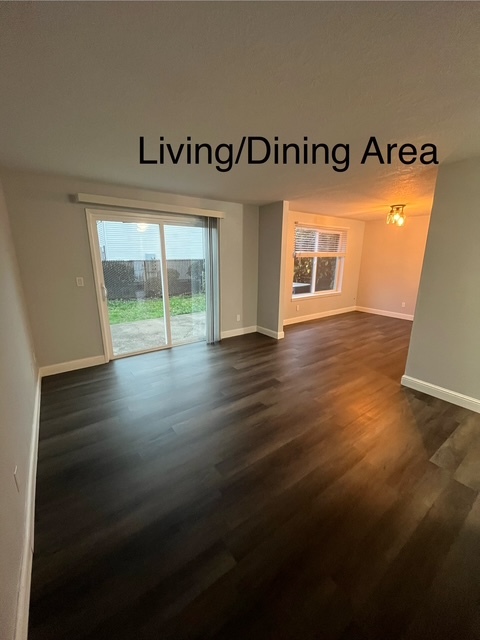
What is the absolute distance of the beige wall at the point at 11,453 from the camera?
0.92 m

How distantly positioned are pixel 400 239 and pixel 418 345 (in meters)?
4.15

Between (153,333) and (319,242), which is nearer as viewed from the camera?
(153,333)

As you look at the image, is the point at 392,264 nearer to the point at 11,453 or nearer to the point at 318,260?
the point at 318,260

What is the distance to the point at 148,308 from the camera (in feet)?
12.7

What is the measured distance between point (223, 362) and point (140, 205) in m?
2.42

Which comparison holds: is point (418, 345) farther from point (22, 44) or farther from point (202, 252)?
point (22, 44)

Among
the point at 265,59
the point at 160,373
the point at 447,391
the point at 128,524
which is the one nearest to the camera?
the point at 265,59

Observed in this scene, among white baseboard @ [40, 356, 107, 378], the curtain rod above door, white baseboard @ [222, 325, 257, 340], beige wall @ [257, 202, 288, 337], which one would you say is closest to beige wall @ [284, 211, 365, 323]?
beige wall @ [257, 202, 288, 337]

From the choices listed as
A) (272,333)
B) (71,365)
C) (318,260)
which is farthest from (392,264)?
(71,365)

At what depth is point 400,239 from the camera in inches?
229

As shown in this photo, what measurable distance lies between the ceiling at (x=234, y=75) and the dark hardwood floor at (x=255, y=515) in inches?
90.5

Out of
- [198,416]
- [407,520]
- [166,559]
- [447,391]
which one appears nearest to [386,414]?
[447,391]

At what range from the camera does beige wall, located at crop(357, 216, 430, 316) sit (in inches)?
220

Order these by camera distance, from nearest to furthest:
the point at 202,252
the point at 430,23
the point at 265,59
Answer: the point at 430,23 < the point at 265,59 < the point at 202,252
